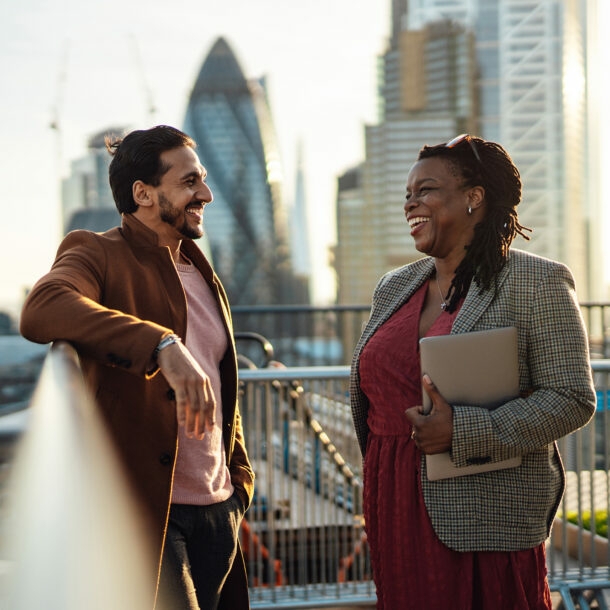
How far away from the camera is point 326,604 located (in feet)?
14.7

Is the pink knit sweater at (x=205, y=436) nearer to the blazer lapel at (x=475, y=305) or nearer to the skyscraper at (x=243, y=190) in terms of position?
the blazer lapel at (x=475, y=305)

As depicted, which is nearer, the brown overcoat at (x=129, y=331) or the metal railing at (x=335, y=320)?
the brown overcoat at (x=129, y=331)

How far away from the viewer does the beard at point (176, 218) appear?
2.47 metres

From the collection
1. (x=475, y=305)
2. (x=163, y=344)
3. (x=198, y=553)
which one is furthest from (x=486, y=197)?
(x=198, y=553)

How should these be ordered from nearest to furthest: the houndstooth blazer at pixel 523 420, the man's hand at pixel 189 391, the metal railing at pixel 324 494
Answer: the man's hand at pixel 189 391, the houndstooth blazer at pixel 523 420, the metal railing at pixel 324 494

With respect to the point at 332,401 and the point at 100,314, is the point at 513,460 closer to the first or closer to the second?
the point at 100,314

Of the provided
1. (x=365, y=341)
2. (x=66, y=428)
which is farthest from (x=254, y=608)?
(x=66, y=428)

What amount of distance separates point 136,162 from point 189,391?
84cm

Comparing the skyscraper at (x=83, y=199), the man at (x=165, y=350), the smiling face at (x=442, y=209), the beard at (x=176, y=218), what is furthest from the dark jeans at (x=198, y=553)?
the skyscraper at (x=83, y=199)

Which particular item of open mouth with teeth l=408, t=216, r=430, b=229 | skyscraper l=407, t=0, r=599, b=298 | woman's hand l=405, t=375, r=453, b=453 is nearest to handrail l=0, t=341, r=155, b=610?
woman's hand l=405, t=375, r=453, b=453

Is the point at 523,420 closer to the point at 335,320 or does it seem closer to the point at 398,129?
the point at 335,320

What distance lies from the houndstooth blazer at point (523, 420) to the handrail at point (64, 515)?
1120 mm

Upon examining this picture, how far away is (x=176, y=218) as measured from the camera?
2.49m

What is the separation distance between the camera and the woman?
245cm
